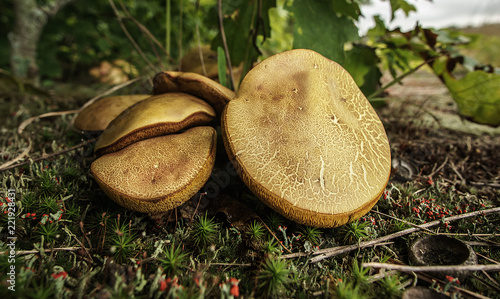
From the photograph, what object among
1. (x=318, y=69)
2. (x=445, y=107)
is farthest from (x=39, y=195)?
(x=445, y=107)

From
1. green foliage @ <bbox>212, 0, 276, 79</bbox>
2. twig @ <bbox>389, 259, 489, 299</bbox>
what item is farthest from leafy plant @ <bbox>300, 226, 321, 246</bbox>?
green foliage @ <bbox>212, 0, 276, 79</bbox>

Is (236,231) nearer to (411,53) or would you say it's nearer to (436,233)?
(436,233)

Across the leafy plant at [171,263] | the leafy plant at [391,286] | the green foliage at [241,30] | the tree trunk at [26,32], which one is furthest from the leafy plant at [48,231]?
the tree trunk at [26,32]

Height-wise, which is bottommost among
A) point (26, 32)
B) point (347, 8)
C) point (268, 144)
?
point (26, 32)

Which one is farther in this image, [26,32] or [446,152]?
[26,32]

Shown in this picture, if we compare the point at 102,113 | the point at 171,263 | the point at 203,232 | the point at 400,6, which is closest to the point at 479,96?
the point at 400,6

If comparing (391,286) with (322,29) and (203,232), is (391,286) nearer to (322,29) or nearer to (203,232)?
(203,232)
